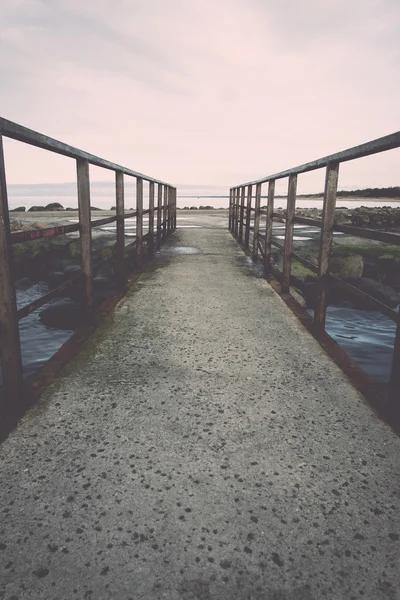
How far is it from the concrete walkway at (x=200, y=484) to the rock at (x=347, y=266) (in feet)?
13.2

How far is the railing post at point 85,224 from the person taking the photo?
2.99m

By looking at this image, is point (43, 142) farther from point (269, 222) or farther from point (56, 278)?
point (56, 278)

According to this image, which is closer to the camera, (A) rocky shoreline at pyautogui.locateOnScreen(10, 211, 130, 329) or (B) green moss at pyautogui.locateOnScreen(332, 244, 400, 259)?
(A) rocky shoreline at pyautogui.locateOnScreen(10, 211, 130, 329)

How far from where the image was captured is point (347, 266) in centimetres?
639

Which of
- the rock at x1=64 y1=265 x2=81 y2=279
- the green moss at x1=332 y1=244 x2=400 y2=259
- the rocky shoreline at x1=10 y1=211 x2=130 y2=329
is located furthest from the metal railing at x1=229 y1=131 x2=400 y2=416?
the green moss at x1=332 y1=244 x2=400 y2=259

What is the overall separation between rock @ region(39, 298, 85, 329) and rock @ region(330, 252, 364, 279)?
12.6ft

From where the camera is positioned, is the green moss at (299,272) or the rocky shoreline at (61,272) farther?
the green moss at (299,272)

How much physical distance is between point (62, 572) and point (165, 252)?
6337 mm

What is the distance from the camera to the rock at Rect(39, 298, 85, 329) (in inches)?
192

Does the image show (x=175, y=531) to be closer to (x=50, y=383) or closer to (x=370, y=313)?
(x=50, y=383)

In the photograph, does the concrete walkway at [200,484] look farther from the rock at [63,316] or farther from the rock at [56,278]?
the rock at [56,278]

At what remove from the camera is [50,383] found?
2248 millimetres

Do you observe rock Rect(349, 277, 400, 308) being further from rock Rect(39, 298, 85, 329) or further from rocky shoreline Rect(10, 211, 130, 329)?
rock Rect(39, 298, 85, 329)

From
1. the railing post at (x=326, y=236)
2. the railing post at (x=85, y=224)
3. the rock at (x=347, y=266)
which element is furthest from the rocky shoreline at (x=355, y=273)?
the railing post at (x=85, y=224)
